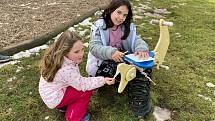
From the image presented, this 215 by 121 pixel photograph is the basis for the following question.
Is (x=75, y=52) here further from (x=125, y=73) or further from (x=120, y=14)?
(x=120, y=14)

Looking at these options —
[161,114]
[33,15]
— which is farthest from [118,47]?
[33,15]

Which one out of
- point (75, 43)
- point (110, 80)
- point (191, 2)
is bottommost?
point (191, 2)

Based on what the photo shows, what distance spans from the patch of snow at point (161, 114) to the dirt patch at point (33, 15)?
7.79ft

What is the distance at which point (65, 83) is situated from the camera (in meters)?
3.46

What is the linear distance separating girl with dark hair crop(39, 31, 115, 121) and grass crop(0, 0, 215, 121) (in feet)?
0.90

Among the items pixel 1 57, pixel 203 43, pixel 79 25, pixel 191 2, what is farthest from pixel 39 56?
pixel 191 2

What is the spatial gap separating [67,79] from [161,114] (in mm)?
1085

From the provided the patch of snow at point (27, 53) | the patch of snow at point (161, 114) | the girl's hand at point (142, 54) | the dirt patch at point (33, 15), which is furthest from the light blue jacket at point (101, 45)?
the dirt patch at point (33, 15)

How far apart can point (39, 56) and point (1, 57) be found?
1.58 ft

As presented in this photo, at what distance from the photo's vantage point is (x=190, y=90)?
4336 millimetres

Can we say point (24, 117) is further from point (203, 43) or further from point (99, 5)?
point (99, 5)

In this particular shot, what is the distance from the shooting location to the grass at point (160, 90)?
Result: 3799 millimetres

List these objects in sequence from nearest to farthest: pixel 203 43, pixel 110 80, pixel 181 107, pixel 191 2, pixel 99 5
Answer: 1. pixel 110 80
2. pixel 181 107
3. pixel 203 43
4. pixel 99 5
5. pixel 191 2

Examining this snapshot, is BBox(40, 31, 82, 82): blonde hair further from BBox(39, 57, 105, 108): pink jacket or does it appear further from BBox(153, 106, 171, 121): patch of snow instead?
BBox(153, 106, 171, 121): patch of snow
